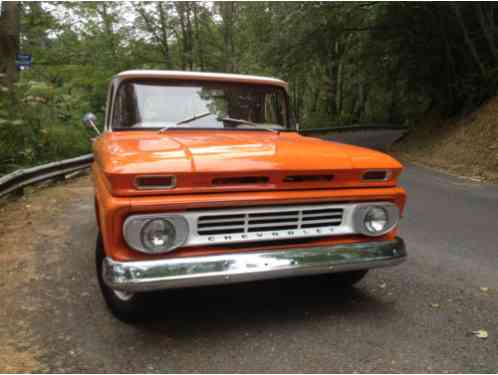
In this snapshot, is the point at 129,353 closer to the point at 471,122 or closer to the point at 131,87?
the point at 131,87

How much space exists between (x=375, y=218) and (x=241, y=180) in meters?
0.99

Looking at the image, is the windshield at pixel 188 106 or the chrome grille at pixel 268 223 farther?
the windshield at pixel 188 106

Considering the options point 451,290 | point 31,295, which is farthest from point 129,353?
point 451,290

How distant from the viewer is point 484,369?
259 centimetres

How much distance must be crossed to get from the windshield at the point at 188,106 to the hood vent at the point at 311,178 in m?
1.36

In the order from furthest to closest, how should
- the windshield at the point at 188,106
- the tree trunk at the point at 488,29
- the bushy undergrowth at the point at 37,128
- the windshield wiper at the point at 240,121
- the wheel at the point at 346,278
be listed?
the tree trunk at the point at 488,29
the bushy undergrowth at the point at 37,128
the windshield wiper at the point at 240,121
the windshield at the point at 188,106
the wheel at the point at 346,278

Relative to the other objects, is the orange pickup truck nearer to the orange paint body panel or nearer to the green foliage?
the orange paint body panel

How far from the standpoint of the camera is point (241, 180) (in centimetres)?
274

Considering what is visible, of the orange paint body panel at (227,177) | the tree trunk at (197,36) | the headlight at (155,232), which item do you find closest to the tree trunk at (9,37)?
the orange paint body panel at (227,177)

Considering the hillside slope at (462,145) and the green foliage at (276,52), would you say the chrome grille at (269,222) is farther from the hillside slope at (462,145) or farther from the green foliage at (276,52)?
the hillside slope at (462,145)

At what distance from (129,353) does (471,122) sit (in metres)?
12.5

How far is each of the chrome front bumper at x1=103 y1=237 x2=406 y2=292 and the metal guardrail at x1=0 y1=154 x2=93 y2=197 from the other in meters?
5.00

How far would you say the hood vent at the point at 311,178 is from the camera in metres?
2.84

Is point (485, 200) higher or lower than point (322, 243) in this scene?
lower
